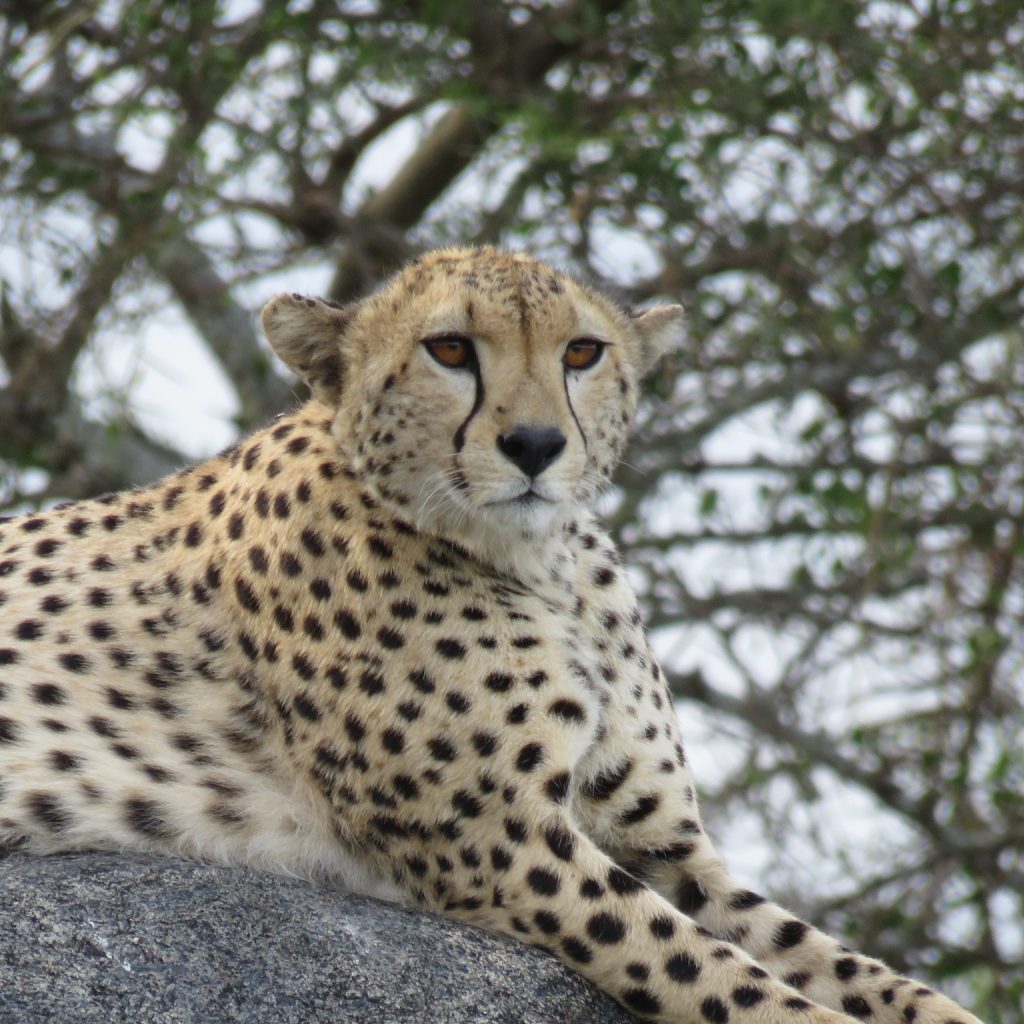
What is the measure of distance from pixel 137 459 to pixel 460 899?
594 cm

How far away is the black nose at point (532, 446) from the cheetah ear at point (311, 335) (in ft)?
2.12

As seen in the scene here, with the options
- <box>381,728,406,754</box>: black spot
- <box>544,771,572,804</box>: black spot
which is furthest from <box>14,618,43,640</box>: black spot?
<box>544,771,572,804</box>: black spot

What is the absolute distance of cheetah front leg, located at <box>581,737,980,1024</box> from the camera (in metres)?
4.19

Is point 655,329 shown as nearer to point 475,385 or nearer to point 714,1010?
point 475,385

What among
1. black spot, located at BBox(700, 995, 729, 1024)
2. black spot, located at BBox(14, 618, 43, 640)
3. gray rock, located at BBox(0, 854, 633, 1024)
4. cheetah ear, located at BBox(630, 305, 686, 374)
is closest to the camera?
gray rock, located at BBox(0, 854, 633, 1024)

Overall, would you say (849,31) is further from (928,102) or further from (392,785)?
(392,785)

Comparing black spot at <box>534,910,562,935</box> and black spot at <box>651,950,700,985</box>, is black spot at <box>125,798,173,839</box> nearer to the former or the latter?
black spot at <box>534,910,562,935</box>

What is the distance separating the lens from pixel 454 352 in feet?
13.8

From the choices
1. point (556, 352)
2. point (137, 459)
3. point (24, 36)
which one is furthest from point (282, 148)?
point (556, 352)

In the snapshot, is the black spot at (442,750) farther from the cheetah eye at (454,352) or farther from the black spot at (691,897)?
the cheetah eye at (454,352)

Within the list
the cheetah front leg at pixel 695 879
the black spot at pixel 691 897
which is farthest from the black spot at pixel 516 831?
the black spot at pixel 691 897

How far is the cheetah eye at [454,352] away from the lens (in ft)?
13.7

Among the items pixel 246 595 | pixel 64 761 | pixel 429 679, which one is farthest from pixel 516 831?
pixel 64 761

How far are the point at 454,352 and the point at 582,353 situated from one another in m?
0.29
